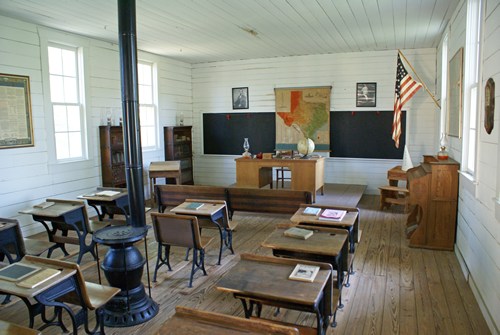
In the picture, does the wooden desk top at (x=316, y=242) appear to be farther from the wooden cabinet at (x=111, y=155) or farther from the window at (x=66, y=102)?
the window at (x=66, y=102)

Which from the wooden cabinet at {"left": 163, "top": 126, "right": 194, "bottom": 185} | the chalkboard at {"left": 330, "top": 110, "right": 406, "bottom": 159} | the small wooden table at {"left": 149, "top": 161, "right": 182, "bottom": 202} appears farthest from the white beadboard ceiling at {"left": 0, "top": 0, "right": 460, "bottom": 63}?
the small wooden table at {"left": 149, "top": 161, "right": 182, "bottom": 202}

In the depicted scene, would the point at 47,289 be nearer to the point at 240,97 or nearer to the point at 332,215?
the point at 332,215

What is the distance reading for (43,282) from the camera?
2.42 meters

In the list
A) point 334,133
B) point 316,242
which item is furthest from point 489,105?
point 334,133

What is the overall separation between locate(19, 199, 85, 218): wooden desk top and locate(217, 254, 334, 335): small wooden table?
2.64 m

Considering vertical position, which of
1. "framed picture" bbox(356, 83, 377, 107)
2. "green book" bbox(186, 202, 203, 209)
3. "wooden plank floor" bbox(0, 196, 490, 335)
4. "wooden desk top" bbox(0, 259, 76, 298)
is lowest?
"wooden plank floor" bbox(0, 196, 490, 335)

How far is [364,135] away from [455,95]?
3.56 meters

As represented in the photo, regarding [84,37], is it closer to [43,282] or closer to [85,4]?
[85,4]

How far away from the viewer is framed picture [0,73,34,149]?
216 inches

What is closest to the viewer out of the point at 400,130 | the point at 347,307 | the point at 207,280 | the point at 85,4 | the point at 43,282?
the point at 43,282

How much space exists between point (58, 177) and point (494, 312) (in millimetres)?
6059

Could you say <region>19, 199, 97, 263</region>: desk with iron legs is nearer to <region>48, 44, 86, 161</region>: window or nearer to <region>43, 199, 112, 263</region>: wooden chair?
<region>43, 199, 112, 263</region>: wooden chair

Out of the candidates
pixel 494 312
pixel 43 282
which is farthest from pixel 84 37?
pixel 494 312

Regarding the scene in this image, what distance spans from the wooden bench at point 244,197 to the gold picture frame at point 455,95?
6.77 ft
